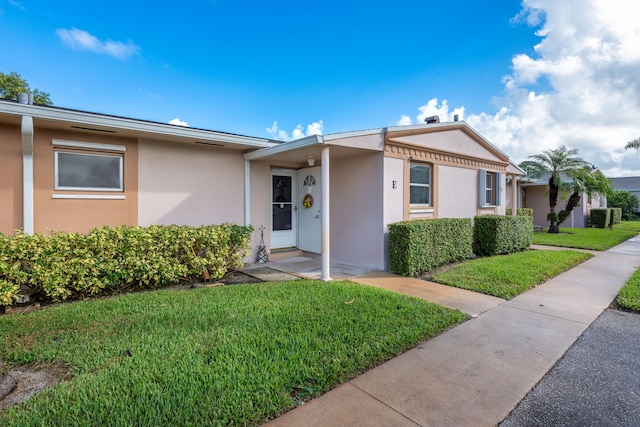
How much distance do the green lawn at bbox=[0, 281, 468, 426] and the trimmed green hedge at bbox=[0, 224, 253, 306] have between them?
475mm

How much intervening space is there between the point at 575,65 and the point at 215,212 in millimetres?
11601

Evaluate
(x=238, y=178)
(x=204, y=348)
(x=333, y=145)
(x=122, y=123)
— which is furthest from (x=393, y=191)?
(x=122, y=123)

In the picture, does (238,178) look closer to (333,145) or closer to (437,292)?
(333,145)

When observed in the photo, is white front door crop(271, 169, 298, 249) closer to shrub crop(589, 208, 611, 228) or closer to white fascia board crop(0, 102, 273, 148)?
white fascia board crop(0, 102, 273, 148)

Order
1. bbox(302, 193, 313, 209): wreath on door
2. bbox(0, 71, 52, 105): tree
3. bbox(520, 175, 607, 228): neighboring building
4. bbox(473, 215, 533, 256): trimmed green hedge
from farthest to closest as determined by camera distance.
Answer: bbox(520, 175, 607, 228): neighboring building
bbox(0, 71, 52, 105): tree
bbox(473, 215, 533, 256): trimmed green hedge
bbox(302, 193, 313, 209): wreath on door

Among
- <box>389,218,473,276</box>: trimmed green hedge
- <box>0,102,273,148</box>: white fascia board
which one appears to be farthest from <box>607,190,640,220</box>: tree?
<box>0,102,273,148</box>: white fascia board

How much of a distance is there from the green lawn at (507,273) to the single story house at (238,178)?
167cm

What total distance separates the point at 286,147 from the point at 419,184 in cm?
394

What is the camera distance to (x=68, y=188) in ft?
19.0

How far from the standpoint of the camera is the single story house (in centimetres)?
538

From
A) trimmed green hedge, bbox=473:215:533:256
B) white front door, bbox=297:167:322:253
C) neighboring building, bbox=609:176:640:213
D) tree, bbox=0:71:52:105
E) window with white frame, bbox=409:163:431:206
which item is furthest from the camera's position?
neighboring building, bbox=609:176:640:213

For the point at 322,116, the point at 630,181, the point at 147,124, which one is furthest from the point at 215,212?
the point at 630,181

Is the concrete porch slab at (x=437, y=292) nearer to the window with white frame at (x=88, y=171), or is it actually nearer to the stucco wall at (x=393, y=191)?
the stucco wall at (x=393, y=191)

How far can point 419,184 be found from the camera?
845cm
